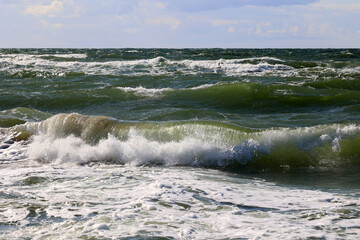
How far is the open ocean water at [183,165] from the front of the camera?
407 cm

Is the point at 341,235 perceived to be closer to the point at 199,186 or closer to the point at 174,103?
the point at 199,186

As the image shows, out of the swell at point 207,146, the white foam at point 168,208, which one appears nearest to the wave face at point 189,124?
the swell at point 207,146

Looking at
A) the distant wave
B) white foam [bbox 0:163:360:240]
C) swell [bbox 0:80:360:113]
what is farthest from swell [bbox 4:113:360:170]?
the distant wave

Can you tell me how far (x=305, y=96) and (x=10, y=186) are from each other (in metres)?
11.3

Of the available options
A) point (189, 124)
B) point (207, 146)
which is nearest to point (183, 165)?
point (207, 146)

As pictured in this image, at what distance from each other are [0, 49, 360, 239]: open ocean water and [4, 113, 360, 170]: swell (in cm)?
2

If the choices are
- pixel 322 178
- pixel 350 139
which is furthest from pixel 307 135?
pixel 322 178

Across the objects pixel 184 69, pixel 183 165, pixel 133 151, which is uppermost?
pixel 184 69

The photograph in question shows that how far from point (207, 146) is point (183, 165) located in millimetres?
604

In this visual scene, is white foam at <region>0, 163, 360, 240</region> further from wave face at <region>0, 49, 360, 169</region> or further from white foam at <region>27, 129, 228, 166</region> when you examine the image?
wave face at <region>0, 49, 360, 169</region>

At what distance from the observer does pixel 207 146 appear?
319 inches

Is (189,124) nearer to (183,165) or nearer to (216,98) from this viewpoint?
(183,165)

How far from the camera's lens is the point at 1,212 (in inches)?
176

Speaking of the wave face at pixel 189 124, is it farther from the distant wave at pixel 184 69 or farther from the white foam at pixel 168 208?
the distant wave at pixel 184 69
